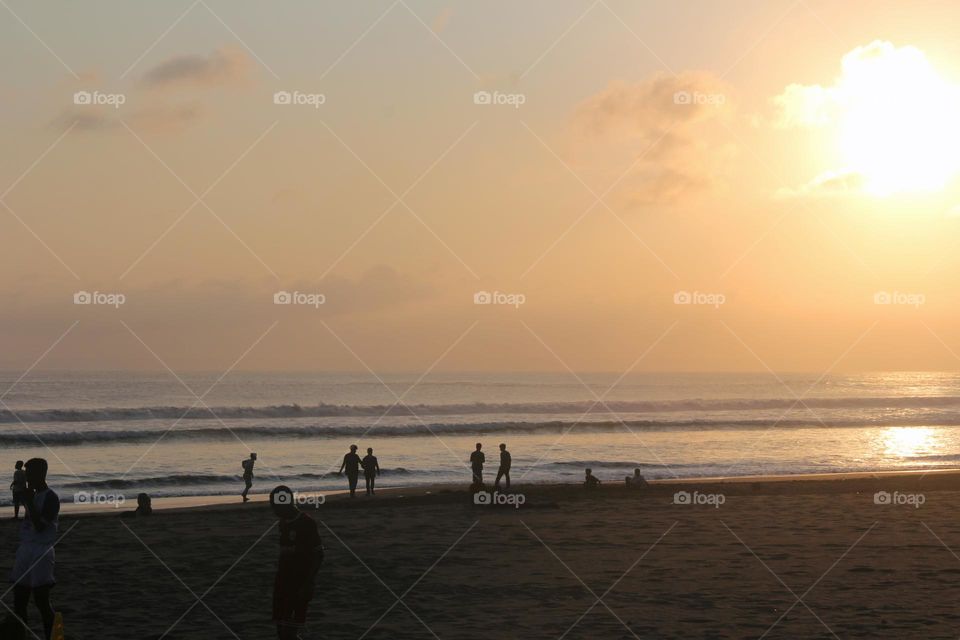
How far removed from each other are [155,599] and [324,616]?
282 centimetres

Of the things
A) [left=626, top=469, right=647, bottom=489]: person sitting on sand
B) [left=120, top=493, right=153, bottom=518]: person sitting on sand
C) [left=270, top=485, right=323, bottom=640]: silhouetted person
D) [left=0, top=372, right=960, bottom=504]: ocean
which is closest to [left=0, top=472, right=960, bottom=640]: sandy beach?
[left=120, top=493, right=153, bottom=518]: person sitting on sand

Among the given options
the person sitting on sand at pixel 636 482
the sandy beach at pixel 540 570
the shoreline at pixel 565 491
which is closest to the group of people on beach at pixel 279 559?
the sandy beach at pixel 540 570

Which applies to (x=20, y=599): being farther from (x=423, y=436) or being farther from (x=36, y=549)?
(x=423, y=436)

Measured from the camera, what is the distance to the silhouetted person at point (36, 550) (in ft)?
32.4

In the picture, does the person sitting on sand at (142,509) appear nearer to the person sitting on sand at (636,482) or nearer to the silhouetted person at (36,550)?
the person sitting on sand at (636,482)

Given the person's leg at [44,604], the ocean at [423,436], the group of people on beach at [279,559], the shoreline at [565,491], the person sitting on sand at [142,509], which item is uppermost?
the ocean at [423,436]

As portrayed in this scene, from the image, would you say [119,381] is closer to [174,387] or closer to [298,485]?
[174,387]

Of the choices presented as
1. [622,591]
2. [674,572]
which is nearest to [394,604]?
[622,591]

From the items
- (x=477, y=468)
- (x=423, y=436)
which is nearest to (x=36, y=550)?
(x=477, y=468)

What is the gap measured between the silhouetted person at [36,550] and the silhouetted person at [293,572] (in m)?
2.27

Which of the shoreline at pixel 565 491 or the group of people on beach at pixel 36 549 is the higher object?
the shoreline at pixel 565 491

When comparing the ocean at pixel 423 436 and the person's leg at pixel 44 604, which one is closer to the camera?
the person's leg at pixel 44 604

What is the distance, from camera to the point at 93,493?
109 feet

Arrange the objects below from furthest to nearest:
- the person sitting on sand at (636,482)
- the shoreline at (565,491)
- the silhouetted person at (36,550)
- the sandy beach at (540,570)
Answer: the person sitting on sand at (636,482) < the shoreline at (565,491) < the sandy beach at (540,570) < the silhouetted person at (36,550)
